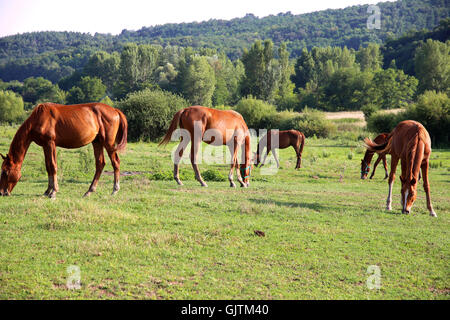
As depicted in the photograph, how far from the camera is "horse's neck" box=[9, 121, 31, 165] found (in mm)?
8961

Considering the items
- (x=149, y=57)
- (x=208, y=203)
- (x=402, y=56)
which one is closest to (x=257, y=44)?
(x=149, y=57)

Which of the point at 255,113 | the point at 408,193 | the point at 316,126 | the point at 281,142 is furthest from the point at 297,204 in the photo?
the point at 255,113

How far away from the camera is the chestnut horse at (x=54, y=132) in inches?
355

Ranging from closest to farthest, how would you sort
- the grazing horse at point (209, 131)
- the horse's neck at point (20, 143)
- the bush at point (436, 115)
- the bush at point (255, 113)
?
the horse's neck at point (20, 143) < the grazing horse at point (209, 131) < the bush at point (436, 115) < the bush at point (255, 113)

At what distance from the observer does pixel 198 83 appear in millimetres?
74250

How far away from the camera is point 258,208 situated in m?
9.57

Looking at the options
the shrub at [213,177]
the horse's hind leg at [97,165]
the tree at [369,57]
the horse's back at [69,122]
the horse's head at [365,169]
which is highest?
the tree at [369,57]

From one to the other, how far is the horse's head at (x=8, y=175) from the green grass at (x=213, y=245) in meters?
0.33

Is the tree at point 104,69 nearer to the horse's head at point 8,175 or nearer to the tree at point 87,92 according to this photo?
the tree at point 87,92

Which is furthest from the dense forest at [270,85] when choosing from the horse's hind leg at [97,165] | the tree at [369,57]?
the horse's hind leg at [97,165]

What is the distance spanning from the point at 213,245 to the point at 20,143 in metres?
5.24

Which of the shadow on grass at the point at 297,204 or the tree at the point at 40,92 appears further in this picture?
the tree at the point at 40,92

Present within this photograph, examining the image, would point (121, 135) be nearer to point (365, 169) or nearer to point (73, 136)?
point (73, 136)
